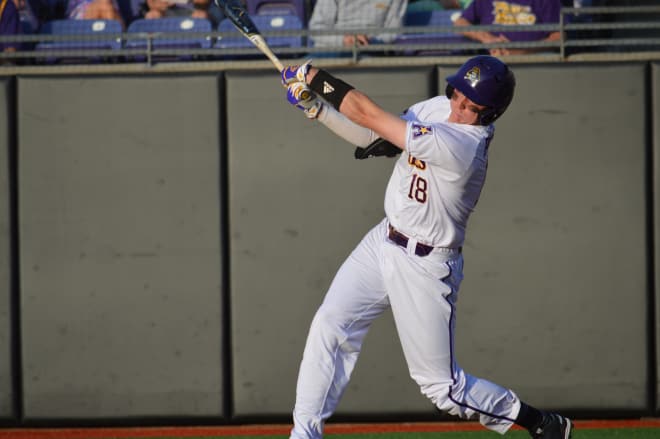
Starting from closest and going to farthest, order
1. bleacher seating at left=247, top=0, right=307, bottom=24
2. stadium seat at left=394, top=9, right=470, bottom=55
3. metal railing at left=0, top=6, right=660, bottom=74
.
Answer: metal railing at left=0, top=6, right=660, bottom=74 < stadium seat at left=394, top=9, right=470, bottom=55 < bleacher seating at left=247, top=0, right=307, bottom=24

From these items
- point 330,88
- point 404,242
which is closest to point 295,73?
point 330,88

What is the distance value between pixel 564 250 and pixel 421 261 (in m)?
1.93

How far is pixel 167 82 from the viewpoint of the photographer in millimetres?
5539

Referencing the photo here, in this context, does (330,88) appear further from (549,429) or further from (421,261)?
(549,429)

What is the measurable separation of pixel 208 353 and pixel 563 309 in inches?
86.8

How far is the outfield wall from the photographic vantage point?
5473 mm

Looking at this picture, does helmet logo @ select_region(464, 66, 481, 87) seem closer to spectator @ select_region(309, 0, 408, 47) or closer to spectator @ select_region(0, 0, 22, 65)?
spectator @ select_region(309, 0, 408, 47)

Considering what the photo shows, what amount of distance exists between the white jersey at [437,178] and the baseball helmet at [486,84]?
118mm

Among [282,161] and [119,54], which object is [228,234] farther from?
[119,54]

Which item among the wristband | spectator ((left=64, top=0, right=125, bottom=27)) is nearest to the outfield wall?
spectator ((left=64, top=0, right=125, bottom=27))

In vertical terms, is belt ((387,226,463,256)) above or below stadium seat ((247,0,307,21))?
below

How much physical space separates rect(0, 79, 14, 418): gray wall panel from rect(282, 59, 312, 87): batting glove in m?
2.44

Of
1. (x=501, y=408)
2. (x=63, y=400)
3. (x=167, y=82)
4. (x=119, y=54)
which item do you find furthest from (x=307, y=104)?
(x=63, y=400)

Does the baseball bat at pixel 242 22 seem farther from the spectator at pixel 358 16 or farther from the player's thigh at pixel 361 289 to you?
the spectator at pixel 358 16
